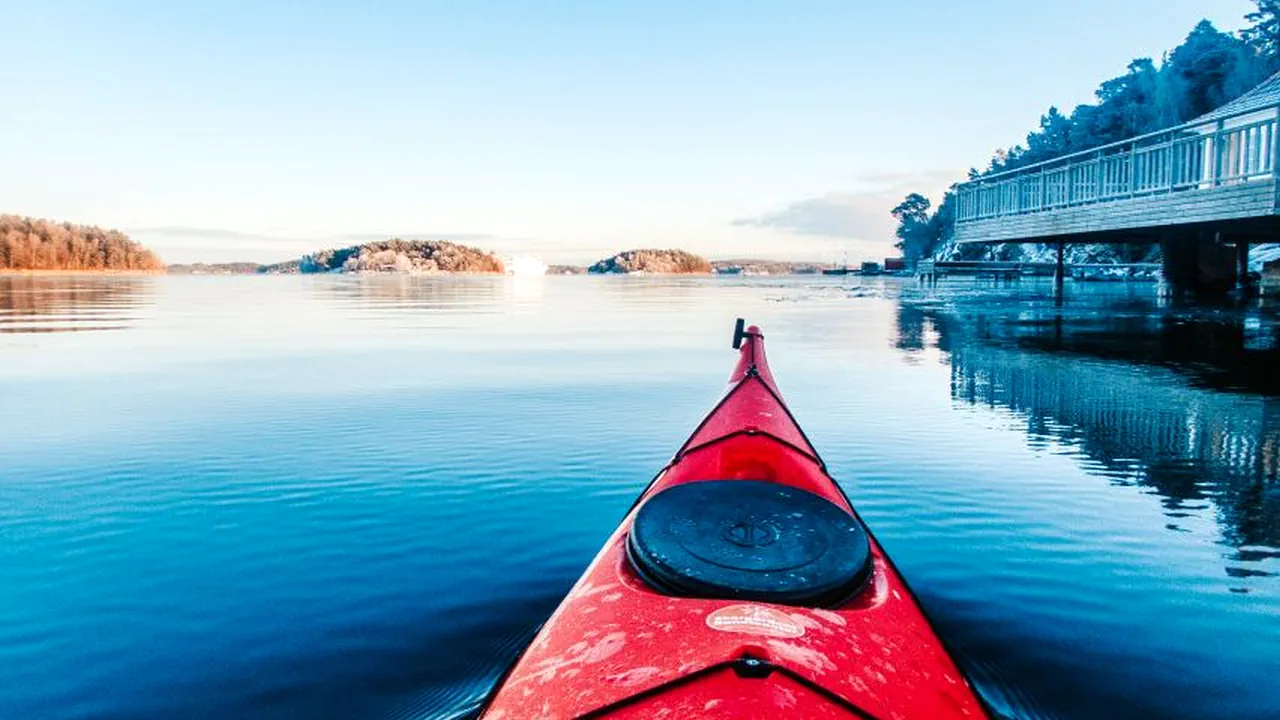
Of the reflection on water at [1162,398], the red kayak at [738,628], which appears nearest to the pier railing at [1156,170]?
the reflection on water at [1162,398]

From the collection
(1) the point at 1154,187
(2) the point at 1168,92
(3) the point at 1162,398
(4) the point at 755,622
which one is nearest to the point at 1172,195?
(1) the point at 1154,187

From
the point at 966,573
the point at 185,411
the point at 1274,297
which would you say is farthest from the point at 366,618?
the point at 1274,297

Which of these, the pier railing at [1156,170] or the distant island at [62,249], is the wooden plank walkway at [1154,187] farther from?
the distant island at [62,249]

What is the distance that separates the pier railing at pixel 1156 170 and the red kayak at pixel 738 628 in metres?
18.1

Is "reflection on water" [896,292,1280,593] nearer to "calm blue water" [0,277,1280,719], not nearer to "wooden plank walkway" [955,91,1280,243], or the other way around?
"calm blue water" [0,277,1280,719]

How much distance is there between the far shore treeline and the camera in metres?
57.9

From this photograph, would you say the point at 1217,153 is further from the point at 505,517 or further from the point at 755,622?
the point at 755,622

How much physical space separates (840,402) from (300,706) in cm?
950

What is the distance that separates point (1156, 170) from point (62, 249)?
7323 inches

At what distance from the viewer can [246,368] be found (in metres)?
15.5

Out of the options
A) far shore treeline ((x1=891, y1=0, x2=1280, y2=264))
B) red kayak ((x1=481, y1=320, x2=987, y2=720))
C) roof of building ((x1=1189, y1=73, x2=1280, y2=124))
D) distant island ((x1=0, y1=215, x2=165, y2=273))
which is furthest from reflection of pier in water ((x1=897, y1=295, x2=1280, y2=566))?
distant island ((x1=0, y1=215, x2=165, y2=273))

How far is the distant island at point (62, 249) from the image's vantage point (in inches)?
5679

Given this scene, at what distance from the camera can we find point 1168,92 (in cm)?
6341

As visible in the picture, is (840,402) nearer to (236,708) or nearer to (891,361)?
(891,361)
